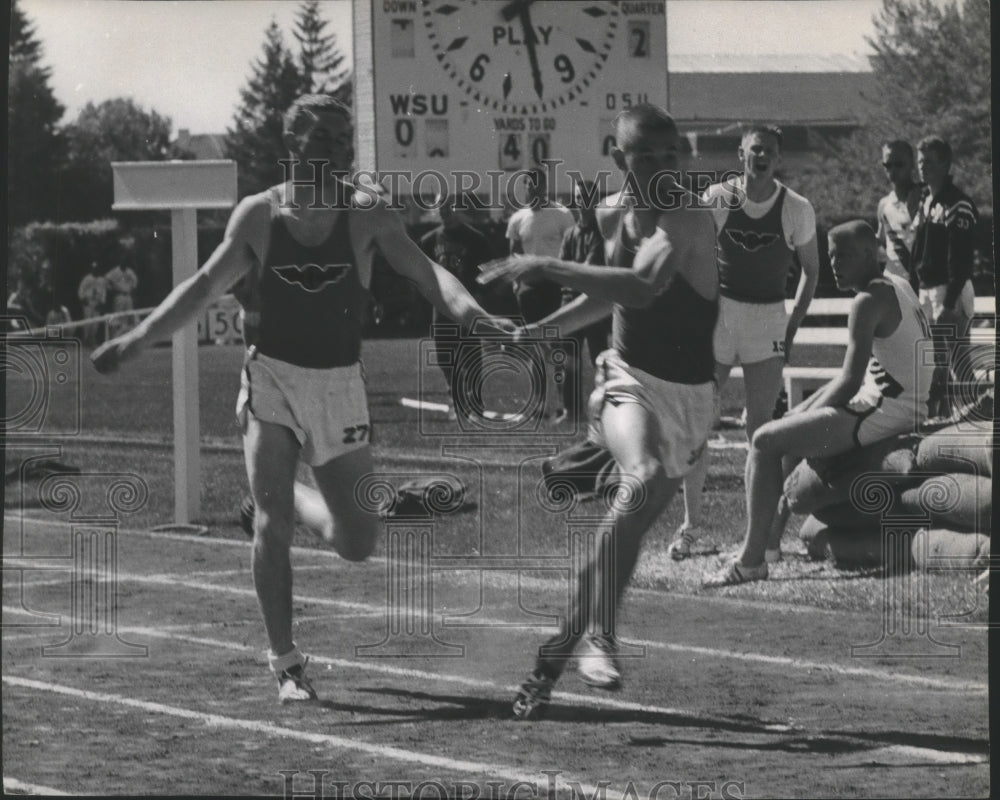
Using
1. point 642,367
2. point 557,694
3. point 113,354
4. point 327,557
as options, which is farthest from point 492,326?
point 327,557

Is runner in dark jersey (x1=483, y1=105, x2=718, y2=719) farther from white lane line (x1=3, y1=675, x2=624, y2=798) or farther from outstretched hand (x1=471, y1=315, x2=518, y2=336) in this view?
white lane line (x1=3, y1=675, x2=624, y2=798)

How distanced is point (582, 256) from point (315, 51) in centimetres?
176

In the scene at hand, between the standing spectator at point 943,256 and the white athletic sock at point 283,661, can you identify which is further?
the standing spectator at point 943,256

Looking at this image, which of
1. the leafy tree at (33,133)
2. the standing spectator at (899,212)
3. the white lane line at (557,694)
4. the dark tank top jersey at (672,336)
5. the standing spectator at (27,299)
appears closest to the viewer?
the white lane line at (557,694)

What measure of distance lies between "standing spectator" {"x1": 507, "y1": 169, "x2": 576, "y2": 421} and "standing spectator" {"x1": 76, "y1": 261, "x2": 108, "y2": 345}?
20.5 ft

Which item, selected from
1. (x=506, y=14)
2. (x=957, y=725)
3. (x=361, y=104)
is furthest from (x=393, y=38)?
(x=957, y=725)

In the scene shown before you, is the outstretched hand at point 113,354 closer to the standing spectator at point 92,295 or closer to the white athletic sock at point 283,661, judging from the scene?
the white athletic sock at point 283,661

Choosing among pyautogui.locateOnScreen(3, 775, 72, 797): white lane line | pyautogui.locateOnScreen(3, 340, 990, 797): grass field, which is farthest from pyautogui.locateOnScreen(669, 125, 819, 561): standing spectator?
pyautogui.locateOnScreen(3, 775, 72, 797): white lane line

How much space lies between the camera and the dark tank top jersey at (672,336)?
538cm

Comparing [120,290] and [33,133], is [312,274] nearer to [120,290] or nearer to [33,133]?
[33,133]

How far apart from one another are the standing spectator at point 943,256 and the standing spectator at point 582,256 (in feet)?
4.34

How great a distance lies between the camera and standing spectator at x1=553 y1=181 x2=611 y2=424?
6105 millimetres

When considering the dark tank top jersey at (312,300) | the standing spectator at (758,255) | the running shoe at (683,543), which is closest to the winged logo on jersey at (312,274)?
the dark tank top jersey at (312,300)

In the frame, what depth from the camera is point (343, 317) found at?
17.4ft
